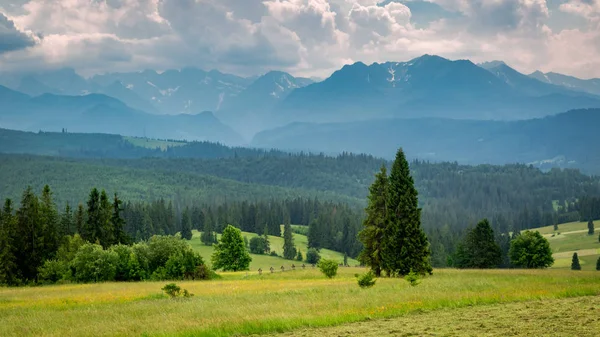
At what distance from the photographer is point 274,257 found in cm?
14662

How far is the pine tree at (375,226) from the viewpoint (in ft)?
183

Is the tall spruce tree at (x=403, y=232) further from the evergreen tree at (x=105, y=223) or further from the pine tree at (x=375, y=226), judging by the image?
the evergreen tree at (x=105, y=223)

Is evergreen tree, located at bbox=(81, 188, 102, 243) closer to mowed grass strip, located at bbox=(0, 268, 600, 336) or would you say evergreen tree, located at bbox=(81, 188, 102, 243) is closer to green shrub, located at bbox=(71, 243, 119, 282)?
green shrub, located at bbox=(71, 243, 119, 282)

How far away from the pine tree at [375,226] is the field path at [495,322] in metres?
28.6

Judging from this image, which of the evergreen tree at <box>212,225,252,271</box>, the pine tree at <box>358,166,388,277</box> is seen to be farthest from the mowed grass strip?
the evergreen tree at <box>212,225,252,271</box>

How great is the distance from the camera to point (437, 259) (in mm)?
137875

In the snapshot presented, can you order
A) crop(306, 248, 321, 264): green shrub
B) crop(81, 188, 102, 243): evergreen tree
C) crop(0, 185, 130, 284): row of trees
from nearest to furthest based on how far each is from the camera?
1. crop(0, 185, 130, 284): row of trees
2. crop(81, 188, 102, 243): evergreen tree
3. crop(306, 248, 321, 264): green shrub

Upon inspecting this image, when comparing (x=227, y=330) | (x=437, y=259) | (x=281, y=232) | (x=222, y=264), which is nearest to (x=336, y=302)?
(x=227, y=330)

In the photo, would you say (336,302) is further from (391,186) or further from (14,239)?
(14,239)

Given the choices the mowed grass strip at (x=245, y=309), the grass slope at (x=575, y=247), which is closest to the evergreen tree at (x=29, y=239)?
the mowed grass strip at (x=245, y=309)

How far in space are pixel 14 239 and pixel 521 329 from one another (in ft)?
219

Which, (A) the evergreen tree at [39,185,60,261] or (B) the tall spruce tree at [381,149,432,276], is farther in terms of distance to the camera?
(A) the evergreen tree at [39,185,60,261]

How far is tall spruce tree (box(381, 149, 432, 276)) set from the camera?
174 feet

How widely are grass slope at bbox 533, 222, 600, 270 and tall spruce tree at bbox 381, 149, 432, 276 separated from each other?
84.1m
